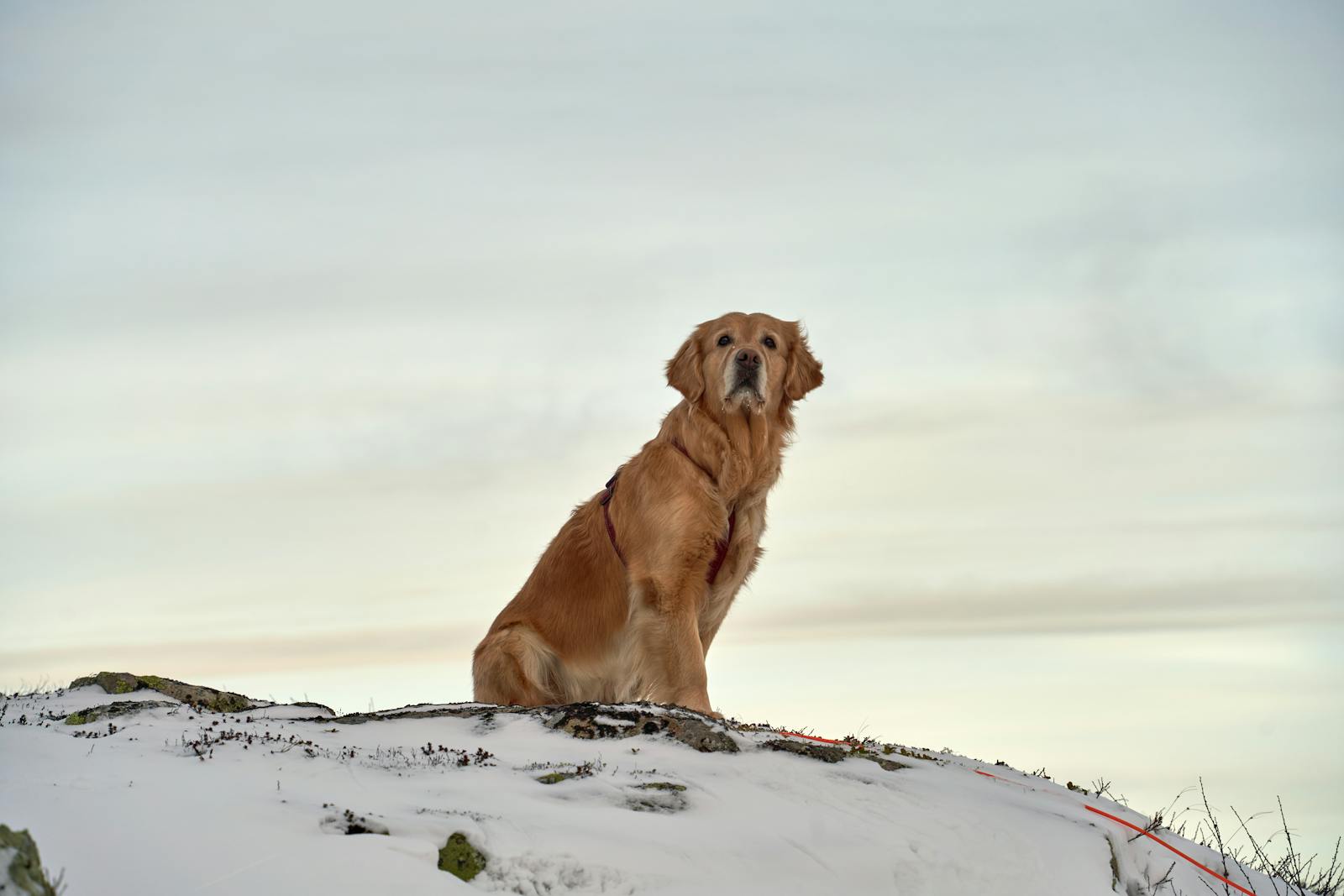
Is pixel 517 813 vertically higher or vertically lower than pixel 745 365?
lower

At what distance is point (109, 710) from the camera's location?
752cm

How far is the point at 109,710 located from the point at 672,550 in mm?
3915

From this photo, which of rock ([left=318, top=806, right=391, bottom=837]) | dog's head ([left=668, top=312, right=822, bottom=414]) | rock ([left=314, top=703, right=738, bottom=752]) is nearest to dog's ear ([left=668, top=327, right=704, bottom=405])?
dog's head ([left=668, top=312, right=822, bottom=414])

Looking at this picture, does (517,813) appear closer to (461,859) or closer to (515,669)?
(461,859)

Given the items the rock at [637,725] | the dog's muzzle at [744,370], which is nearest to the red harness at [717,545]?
the dog's muzzle at [744,370]

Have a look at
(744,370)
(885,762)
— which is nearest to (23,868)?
(885,762)

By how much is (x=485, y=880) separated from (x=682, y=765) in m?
1.75

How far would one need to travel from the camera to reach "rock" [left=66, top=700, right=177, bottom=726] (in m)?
7.38

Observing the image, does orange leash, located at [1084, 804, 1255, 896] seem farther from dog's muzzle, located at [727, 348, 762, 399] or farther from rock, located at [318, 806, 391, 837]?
rock, located at [318, 806, 391, 837]

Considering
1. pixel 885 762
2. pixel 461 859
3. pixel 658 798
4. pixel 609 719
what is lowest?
pixel 461 859

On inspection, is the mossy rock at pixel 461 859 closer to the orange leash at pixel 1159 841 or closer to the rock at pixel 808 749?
the rock at pixel 808 749

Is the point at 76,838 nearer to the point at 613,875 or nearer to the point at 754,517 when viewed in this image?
the point at 613,875

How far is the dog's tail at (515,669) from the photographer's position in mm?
9195

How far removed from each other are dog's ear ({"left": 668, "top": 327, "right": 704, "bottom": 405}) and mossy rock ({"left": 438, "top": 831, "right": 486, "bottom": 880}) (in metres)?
4.92
